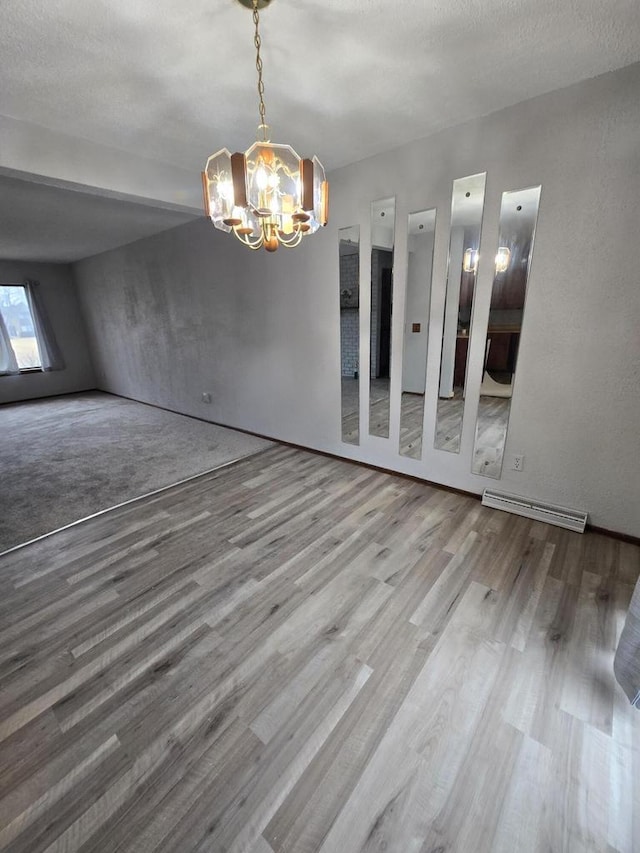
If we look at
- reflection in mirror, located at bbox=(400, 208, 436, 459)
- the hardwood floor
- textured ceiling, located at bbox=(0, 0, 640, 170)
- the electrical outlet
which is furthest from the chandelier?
the electrical outlet

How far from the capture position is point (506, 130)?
2.13 meters

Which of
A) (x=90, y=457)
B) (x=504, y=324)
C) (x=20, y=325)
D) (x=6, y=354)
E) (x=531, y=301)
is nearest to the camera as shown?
(x=531, y=301)

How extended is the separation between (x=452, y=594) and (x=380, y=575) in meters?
0.38

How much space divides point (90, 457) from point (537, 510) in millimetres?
4286

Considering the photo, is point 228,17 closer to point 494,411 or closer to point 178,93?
point 178,93

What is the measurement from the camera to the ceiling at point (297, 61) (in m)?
1.43

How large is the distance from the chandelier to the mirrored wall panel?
4.69ft

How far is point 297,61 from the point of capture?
169 cm

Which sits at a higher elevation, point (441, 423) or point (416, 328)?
point (416, 328)

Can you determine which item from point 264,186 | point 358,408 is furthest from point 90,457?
point 264,186

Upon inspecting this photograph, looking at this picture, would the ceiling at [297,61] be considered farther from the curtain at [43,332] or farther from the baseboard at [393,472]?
the curtain at [43,332]

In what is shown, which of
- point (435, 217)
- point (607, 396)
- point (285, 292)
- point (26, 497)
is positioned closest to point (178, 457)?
point (26, 497)

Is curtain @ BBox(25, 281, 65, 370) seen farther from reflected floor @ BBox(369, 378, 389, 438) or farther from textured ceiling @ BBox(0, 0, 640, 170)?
reflected floor @ BBox(369, 378, 389, 438)

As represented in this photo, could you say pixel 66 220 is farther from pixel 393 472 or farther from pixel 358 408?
pixel 393 472
